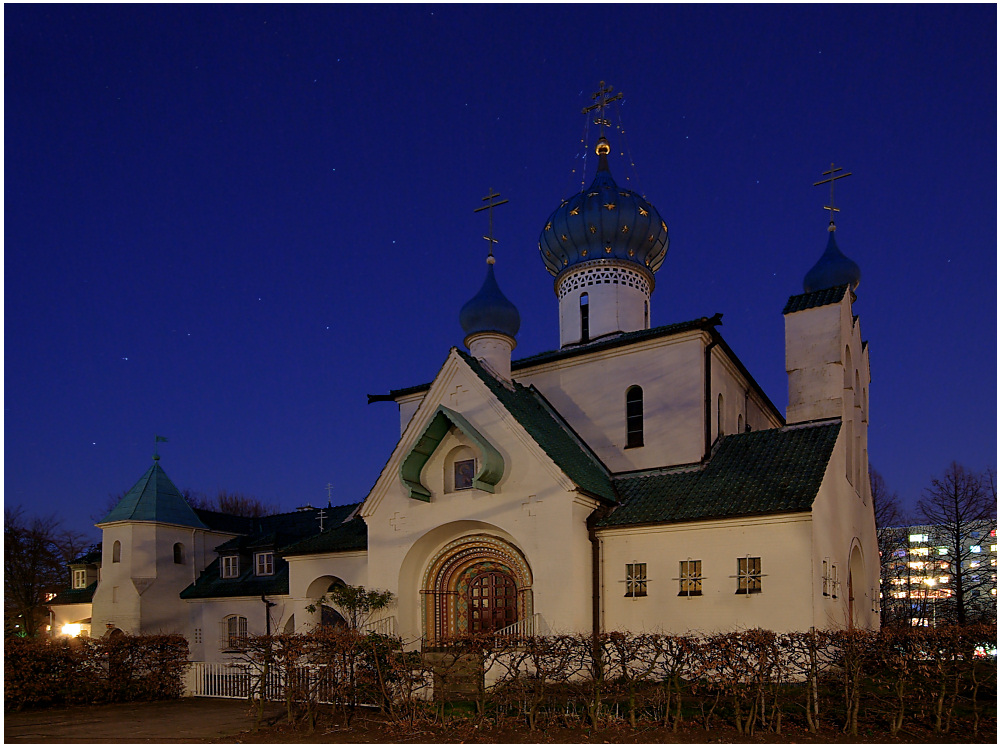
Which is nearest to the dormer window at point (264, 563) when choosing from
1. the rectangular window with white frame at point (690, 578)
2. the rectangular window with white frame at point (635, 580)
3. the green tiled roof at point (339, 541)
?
the green tiled roof at point (339, 541)

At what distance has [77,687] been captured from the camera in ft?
55.3

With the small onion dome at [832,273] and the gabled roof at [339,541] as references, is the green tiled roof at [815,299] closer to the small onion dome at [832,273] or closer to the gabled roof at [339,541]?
the small onion dome at [832,273]

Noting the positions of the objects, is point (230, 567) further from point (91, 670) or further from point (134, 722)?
point (134, 722)

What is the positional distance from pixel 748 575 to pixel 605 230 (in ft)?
41.4

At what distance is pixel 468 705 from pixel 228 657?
48.9 ft

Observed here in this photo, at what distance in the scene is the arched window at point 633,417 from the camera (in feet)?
66.9

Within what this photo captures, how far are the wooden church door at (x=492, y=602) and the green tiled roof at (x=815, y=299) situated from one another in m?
10.1

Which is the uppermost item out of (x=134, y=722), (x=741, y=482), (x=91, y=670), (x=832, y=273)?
(x=832, y=273)

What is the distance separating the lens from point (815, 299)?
20.8m

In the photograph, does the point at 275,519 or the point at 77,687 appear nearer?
the point at 77,687

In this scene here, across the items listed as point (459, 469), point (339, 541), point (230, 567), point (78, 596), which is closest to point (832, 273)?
point (459, 469)

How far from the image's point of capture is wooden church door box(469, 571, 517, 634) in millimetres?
18719

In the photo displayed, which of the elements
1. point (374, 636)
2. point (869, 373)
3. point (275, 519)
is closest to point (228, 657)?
point (275, 519)

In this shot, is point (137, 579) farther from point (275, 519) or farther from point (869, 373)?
point (869, 373)
